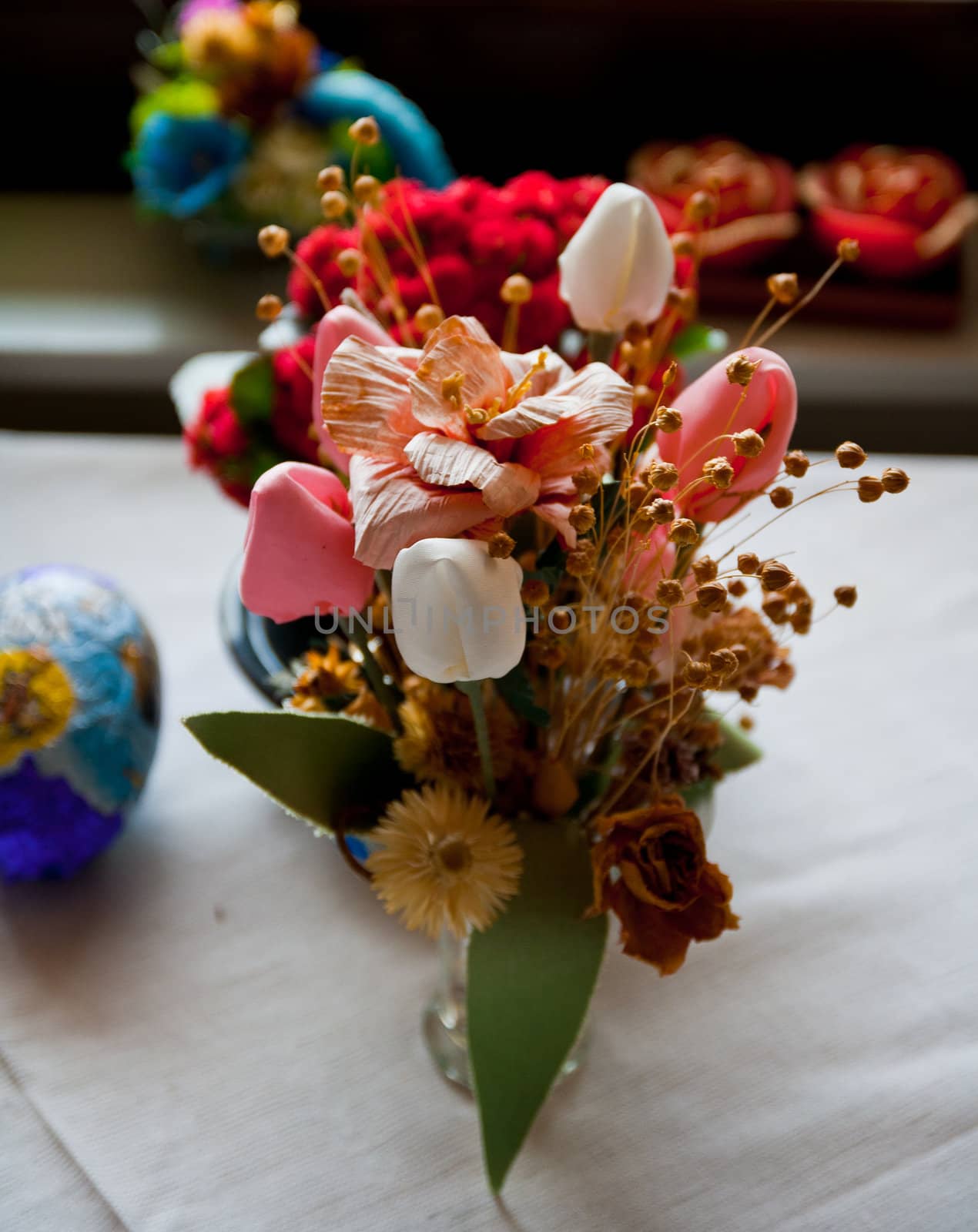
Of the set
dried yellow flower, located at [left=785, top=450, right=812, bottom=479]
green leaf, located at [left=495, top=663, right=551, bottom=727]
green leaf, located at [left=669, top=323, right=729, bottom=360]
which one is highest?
dried yellow flower, located at [left=785, top=450, right=812, bottom=479]

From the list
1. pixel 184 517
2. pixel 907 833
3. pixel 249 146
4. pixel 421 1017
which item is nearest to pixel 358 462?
pixel 421 1017

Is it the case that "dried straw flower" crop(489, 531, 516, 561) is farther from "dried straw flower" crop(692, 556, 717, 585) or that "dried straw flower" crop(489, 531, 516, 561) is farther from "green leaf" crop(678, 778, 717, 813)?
"green leaf" crop(678, 778, 717, 813)

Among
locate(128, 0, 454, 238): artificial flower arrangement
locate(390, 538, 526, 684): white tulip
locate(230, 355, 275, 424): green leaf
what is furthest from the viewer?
locate(128, 0, 454, 238): artificial flower arrangement

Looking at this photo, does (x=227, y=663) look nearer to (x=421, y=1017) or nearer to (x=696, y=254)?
(x=421, y=1017)

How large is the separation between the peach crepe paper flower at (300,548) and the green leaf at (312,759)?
0.15 ft

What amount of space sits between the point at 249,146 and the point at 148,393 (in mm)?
279

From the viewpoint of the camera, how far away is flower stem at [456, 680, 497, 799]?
404mm

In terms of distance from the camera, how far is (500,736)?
1.50 ft

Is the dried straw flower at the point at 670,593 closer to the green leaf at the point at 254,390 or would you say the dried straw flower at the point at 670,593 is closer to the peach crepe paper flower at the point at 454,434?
the peach crepe paper flower at the point at 454,434

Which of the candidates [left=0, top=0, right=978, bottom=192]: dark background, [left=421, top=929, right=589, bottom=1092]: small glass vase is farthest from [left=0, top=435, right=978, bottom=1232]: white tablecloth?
[left=0, top=0, right=978, bottom=192]: dark background

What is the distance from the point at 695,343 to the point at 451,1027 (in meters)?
0.38

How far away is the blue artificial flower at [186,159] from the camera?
1.20 m

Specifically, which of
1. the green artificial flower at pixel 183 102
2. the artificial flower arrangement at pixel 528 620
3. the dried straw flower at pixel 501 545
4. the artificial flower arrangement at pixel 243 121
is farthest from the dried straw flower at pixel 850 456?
the green artificial flower at pixel 183 102

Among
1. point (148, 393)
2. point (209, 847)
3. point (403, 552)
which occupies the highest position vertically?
point (403, 552)
